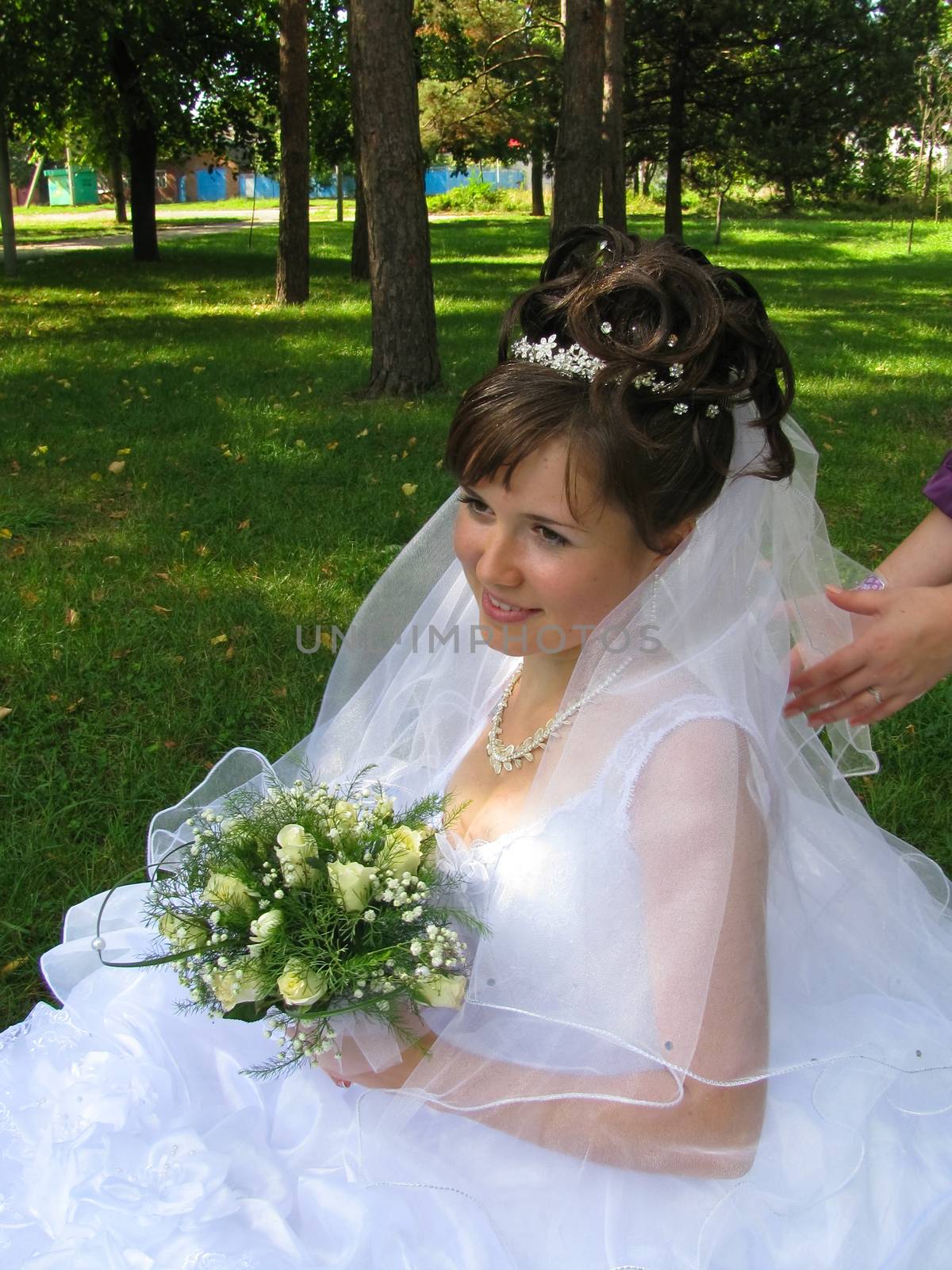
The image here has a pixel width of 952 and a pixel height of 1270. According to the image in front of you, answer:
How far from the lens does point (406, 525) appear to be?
Result: 20.8ft

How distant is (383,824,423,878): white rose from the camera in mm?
1747

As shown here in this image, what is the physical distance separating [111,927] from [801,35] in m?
25.2

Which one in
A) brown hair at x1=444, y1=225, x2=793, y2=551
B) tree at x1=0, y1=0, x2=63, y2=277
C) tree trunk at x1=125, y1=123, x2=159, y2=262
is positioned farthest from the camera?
tree trunk at x1=125, y1=123, x2=159, y2=262

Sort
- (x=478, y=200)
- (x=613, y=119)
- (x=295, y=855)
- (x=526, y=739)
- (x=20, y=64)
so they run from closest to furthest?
(x=295, y=855) → (x=526, y=739) → (x=613, y=119) → (x=20, y=64) → (x=478, y=200)

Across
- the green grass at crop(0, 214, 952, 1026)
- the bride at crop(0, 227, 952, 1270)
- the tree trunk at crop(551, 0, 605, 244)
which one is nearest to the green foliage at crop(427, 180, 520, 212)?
the green grass at crop(0, 214, 952, 1026)

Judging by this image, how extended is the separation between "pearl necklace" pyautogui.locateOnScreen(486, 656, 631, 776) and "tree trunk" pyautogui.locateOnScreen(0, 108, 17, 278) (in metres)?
16.0

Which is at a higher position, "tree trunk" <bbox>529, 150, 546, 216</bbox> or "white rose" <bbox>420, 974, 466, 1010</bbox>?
"tree trunk" <bbox>529, 150, 546, 216</bbox>

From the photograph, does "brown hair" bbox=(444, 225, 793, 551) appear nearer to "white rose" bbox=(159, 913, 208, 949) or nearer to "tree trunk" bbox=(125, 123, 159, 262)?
"white rose" bbox=(159, 913, 208, 949)

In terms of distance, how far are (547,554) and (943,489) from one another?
1.22 m

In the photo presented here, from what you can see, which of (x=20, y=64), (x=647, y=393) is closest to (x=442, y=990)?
(x=647, y=393)

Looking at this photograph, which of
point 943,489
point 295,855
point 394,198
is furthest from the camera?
point 394,198

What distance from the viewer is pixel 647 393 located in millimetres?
1854

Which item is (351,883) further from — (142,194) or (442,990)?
(142,194)

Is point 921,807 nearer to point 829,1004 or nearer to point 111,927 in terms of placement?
point 829,1004
